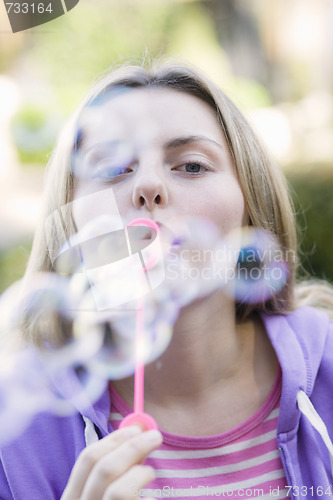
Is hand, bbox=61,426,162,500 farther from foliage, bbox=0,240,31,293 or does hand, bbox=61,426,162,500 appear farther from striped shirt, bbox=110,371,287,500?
foliage, bbox=0,240,31,293

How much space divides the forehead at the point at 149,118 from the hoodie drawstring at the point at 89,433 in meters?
0.44

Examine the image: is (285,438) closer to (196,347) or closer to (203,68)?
(196,347)

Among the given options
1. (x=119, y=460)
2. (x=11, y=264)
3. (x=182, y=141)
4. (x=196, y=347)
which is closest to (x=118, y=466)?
(x=119, y=460)

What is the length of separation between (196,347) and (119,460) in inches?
15.3

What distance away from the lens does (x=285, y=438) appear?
86cm

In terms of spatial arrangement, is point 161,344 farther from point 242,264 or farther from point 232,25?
point 232,25

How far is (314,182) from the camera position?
206cm

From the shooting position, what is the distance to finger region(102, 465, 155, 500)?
1.87 ft

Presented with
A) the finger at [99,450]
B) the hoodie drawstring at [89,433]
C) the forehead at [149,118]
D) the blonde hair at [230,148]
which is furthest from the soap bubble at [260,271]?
the finger at [99,450]

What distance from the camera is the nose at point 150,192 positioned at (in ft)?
2.67

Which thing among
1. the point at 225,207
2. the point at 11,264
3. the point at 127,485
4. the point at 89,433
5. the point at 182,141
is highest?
the point at 182,141

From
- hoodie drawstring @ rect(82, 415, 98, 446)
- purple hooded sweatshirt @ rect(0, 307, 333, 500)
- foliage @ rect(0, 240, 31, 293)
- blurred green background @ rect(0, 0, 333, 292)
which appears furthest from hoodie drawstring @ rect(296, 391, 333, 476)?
foliage @ rect(0, 240, 31, 293)

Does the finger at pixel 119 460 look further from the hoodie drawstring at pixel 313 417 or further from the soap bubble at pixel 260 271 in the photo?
the soap bubble at pixel 260 271

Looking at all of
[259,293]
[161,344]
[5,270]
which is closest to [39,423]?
[161,344]
